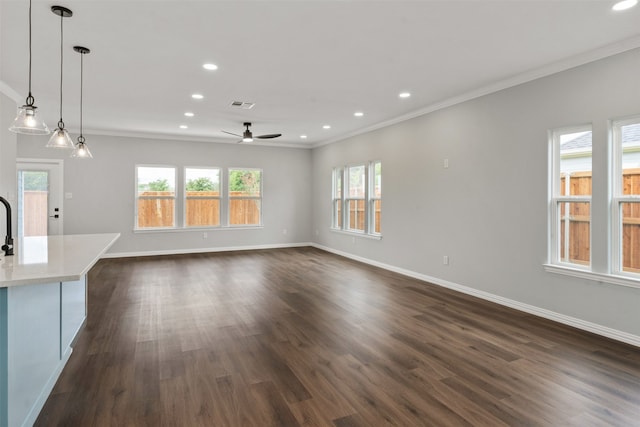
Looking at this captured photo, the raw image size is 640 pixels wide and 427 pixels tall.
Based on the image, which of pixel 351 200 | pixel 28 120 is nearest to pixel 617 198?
pixel 28 120

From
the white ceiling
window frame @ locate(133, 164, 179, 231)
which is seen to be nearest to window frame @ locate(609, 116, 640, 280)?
the white ceiling

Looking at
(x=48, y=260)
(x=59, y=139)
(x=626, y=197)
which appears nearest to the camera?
(x=48, y=260)

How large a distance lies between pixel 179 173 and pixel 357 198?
414cm

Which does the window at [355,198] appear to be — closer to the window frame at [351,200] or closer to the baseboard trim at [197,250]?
the window frame at [351,200]

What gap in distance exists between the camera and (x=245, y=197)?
353 inches

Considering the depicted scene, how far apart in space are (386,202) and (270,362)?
14.1ft

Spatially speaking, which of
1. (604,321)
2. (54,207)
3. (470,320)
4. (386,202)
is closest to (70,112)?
(54,207)

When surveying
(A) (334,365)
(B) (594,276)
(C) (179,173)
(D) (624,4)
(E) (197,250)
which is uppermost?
(D) (624,4)

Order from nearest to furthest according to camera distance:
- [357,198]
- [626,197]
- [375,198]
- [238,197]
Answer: [626,197] < [375,198] < [357,198] < [238,197]

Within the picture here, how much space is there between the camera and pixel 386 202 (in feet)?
21.6

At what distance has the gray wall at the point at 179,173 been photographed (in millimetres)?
7445

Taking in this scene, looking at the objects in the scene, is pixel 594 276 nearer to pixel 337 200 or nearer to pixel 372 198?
pixel 372 198

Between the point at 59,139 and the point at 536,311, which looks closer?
the point at 59,139

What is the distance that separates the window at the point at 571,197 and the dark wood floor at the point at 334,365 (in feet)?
2.58
